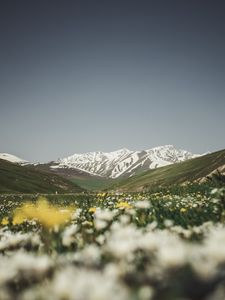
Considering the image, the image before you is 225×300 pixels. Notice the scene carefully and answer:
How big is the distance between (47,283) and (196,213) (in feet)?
17.1

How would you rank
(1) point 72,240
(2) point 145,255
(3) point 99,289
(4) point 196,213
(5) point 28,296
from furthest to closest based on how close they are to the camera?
(4) point 196,213, (1) point 72,240, (2) point 145,255, (5) point 28,296, (3) point 99,289

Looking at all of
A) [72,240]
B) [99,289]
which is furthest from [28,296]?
[72,240]

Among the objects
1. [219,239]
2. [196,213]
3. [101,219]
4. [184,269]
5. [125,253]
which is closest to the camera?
[184,269]

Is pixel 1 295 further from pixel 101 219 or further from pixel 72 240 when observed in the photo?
pixel 101 219

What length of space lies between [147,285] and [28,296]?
3.50 ft

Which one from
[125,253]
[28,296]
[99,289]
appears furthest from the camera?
[125,253]

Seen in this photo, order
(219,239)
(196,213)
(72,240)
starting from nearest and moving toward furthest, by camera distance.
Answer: (219,239) < (72,240) < (196,213)

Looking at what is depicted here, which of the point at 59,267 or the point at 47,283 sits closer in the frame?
the point at 47,283

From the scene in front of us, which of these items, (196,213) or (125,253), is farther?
(196,213)

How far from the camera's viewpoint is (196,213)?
817cm

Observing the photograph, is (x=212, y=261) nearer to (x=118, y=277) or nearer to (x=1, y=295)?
(x=118, y=277)

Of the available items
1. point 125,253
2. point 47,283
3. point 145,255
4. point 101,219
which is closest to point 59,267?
point 47,283

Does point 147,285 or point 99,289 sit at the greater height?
point 99,289

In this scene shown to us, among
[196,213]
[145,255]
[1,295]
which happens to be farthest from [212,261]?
[196,213]
